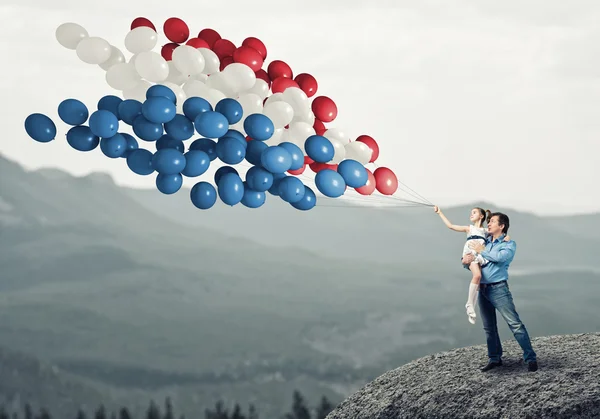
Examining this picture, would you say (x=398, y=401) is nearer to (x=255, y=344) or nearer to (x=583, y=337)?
(x=583, y=337)

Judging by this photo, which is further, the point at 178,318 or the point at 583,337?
the point at 178,318

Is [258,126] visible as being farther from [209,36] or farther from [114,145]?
[209,36]

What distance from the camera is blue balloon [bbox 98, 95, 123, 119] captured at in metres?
7.59

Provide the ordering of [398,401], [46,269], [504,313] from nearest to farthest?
[504,313] → [398,401] → [46,269]

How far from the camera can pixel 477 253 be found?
23.1 feet

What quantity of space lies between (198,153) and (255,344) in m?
14.2

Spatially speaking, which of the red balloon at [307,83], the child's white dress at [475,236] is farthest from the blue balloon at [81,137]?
the child's white dress at [475,236]

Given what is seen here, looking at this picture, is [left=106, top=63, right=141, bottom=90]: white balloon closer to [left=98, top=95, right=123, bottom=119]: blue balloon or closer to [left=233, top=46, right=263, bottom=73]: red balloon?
[left=98, top=95, right=123, bottom=119]: blue balloon

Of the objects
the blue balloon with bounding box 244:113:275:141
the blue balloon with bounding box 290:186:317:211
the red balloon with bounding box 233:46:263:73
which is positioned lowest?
the blue balloon with bounding box 290:186:317:211

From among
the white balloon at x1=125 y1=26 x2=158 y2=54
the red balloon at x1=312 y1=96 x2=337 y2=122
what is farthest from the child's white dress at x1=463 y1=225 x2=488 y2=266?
the white balloon at x1=125 y1=26 x2=158 y2=54

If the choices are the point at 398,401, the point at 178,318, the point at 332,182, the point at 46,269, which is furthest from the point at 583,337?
the point at 46,269

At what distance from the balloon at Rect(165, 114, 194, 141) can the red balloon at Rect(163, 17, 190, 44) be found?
4.09 ft

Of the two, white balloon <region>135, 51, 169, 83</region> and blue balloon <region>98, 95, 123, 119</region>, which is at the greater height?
white balloon <region>135, 51, 169, 83</region>

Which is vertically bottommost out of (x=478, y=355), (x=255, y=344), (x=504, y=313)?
(x=255, y=344)
